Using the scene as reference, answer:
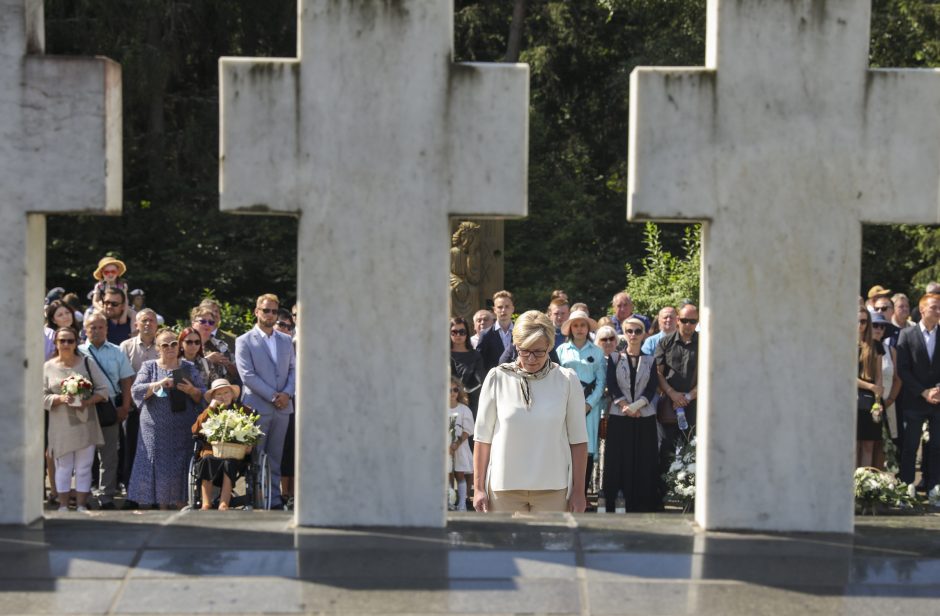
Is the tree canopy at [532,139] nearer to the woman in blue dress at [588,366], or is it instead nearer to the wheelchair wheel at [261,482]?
the woman in blue dress at [588,366]

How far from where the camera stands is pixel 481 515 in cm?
665

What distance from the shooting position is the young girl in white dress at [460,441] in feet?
37.4

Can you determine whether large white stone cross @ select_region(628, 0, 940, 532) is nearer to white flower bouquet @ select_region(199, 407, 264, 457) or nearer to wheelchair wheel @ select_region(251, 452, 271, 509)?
white flower bouquet @ select_region(199, 407, 264, 457)

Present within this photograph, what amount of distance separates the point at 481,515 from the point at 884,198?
2377 millimetres

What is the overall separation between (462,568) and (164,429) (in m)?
6.06

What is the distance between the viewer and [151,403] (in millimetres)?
11164

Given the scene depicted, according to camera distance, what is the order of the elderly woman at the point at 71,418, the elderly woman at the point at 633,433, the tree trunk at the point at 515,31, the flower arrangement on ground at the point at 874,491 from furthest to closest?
the tree trunk at the point at 515,31, the elderly woman at the point at 633,433, the elderly woman at the point at 71,418, the flower arrangement on ground at the point at 874,491

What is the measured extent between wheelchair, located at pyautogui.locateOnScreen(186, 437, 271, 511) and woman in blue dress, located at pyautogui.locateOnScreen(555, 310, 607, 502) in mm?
2787

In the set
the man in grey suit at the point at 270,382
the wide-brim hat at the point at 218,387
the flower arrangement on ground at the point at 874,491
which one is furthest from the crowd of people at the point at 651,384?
the flower arrangement on ground at the point at 874,491

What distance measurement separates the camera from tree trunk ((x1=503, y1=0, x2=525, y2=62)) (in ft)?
98.1

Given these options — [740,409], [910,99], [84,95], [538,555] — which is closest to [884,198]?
[910,99]

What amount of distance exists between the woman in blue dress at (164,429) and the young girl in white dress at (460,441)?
6.85 feet

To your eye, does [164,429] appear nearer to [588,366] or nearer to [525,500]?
[588,366]

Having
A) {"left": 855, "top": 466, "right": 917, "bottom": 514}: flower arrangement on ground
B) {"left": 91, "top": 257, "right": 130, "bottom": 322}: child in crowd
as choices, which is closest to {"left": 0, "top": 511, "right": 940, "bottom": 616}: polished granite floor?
{"left": 855, "top": 466, "right": 917, "bottom": 514}: flower arrangement on ground
